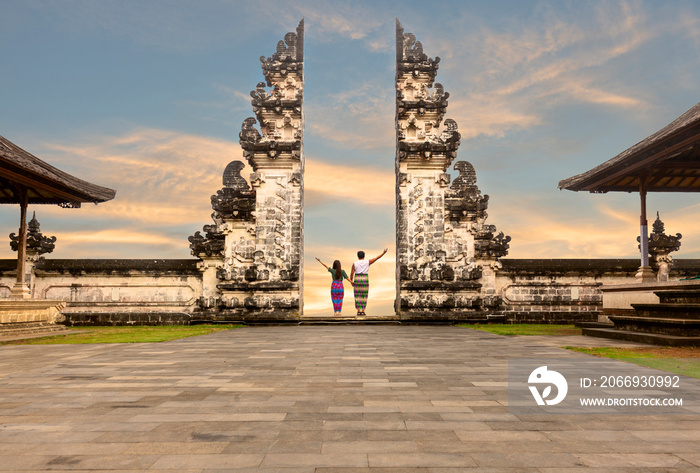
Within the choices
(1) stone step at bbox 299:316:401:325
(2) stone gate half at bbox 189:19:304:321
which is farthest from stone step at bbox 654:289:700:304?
(2) stone gate half at bbox 189:19:304:321

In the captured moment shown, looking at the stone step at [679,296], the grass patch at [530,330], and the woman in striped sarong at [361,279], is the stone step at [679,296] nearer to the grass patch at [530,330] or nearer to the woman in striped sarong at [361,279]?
the grass patch at [530,330]

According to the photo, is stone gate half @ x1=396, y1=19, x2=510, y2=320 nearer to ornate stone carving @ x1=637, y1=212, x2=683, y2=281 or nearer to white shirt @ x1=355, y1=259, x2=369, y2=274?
white shirt @ x1=355, y1=259, x2=369, y2=274

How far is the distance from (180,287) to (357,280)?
6.25 m

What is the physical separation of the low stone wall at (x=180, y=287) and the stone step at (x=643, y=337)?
506 centimetres

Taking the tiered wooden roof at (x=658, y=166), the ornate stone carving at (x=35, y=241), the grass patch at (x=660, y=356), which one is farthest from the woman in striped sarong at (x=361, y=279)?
the ornate stone carving at (x=35, y=241)

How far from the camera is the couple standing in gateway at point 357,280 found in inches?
676

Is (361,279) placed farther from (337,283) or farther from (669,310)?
(669,310)

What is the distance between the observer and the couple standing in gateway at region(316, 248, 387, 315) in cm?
1717

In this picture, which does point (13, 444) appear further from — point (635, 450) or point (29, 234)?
point (29, 234)

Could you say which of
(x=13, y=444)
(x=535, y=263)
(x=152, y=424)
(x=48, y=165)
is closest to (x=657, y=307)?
(x=535, y=263)

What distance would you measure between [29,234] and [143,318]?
16.0ft

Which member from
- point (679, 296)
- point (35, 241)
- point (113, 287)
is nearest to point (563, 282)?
point (679, 296)

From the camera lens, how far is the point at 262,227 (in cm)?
1756

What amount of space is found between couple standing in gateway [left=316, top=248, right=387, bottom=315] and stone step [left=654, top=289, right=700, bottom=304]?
8.44 metres
